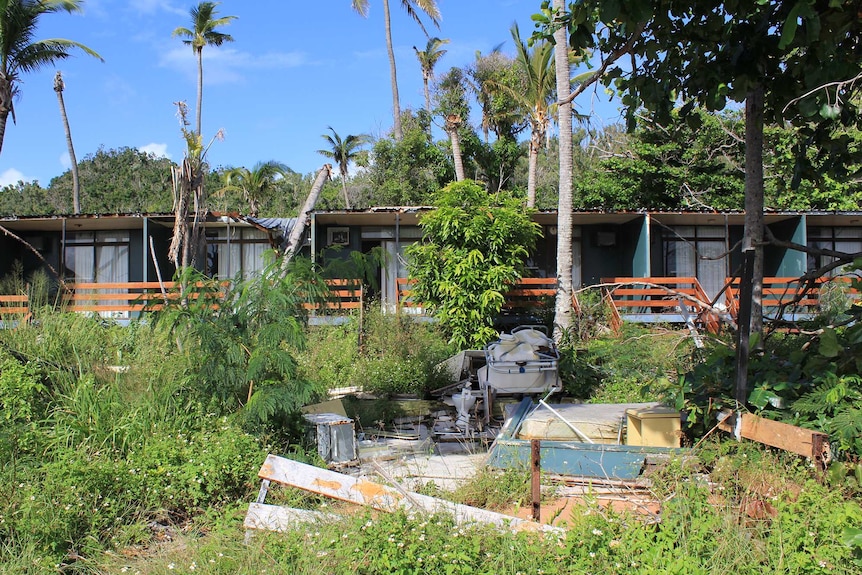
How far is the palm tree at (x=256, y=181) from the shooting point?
29609 millimetres

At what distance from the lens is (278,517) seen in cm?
469

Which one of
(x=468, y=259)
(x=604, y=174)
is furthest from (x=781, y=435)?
(x=604, y=174)

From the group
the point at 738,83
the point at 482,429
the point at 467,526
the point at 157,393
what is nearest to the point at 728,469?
the point at 467,526

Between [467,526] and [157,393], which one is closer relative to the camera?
[467,526]

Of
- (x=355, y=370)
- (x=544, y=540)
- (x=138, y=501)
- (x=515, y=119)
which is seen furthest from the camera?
(x=515, y=119)

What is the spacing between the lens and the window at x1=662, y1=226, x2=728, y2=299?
680 inches

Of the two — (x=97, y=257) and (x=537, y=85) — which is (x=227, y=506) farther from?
(x=537, y=85)

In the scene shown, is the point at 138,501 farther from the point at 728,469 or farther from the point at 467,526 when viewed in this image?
the point at 728,469

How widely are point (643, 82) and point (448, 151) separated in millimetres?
17867

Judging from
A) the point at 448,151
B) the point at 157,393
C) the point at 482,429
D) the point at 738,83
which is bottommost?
the point at 482,429

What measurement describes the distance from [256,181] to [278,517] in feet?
87.5

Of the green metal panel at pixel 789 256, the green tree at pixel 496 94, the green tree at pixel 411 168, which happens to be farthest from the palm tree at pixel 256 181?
the green metal panel at pixel 789 256

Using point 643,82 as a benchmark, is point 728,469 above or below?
below

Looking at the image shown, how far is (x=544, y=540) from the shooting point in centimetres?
402
